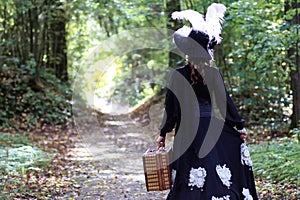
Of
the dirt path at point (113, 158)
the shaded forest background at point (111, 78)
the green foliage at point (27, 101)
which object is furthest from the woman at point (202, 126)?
the green foliage at point (27, 101)

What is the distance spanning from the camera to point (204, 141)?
15.2 ft

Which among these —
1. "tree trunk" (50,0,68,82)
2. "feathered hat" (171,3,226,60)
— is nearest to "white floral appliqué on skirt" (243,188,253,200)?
"feathered hat" (171,3,226,60)

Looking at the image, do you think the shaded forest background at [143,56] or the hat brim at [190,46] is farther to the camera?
the shaded forest background at [143,56]

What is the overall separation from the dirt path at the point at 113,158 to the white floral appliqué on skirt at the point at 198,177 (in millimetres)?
2177

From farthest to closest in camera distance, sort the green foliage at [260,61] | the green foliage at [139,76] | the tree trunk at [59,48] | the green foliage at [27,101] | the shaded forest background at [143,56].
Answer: the green foliage at [139,76], the tree trunk at [59,48], the green foliage at [27,101], the shaded forest background at [143,56], the green foliage at [260,61]

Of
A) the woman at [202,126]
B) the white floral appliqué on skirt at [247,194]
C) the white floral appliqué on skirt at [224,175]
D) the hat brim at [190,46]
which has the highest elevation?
the hat brim at [190,46]

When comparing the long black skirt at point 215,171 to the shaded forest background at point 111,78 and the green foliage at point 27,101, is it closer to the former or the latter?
the shaded forest background at point 111,78

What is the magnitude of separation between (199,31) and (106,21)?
17.1 m

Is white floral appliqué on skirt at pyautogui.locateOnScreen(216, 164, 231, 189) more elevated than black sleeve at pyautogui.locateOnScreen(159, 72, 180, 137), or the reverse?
black sleeve at pyautogui.locateOnScreen(159, 72, 180, 137)

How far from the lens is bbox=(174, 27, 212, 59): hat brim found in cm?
468

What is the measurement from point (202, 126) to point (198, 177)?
0.50 meters

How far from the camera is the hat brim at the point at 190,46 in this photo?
468cm

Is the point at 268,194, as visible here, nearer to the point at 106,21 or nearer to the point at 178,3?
the point at 178,3

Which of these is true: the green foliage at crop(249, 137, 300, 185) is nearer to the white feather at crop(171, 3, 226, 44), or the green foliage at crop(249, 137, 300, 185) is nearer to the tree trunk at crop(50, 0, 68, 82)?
the white feather at crop(171, 3, 226, 44)
